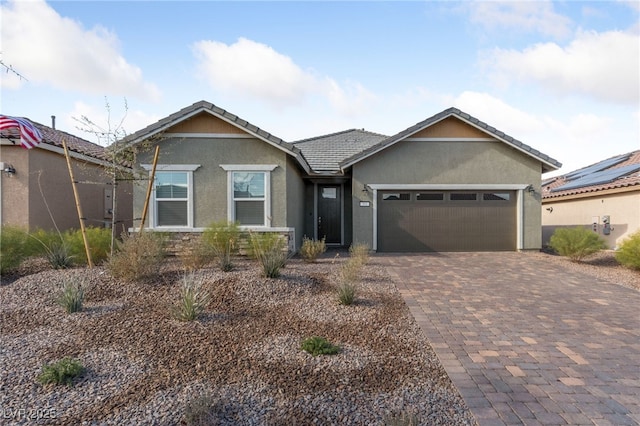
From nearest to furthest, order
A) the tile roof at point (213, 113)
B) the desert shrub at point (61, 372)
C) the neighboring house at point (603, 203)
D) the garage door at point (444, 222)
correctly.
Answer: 1. the desert shrub at point (61, 372)
2. the tile roof at point (213, 113)
3. the garage door at point (444, 222)
4. the neighboring house at point (603, 203)

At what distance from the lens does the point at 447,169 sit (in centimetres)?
1275

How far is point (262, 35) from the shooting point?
421 inches

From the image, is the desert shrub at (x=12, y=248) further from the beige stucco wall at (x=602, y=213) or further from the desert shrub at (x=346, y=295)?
the beige stucco wall at (x=602, y=213)

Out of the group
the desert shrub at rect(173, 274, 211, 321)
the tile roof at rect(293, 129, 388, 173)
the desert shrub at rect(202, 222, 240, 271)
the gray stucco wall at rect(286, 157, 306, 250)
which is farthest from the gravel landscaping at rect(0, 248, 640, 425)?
the tile roof at rect(293, 129, 388, 173)

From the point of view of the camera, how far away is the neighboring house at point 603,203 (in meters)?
13.1

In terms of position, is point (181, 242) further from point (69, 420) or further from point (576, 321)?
point (576, 321)

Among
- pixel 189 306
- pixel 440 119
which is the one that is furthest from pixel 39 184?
pixel 440 119

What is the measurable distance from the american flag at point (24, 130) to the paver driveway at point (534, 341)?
1034cm

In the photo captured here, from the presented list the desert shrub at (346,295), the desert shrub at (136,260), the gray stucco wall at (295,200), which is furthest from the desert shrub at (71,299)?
the gray stucco wall at (295,200)

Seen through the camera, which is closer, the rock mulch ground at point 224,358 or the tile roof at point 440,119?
the rock mulch ground at point 224,358

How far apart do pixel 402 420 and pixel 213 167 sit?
9725 millimetres

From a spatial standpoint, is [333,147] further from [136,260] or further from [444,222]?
[136,260]

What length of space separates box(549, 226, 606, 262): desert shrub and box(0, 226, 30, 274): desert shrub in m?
14.1

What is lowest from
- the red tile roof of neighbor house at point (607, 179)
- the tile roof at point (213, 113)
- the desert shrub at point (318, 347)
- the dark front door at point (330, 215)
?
the desert shrub at point (318, 347)
